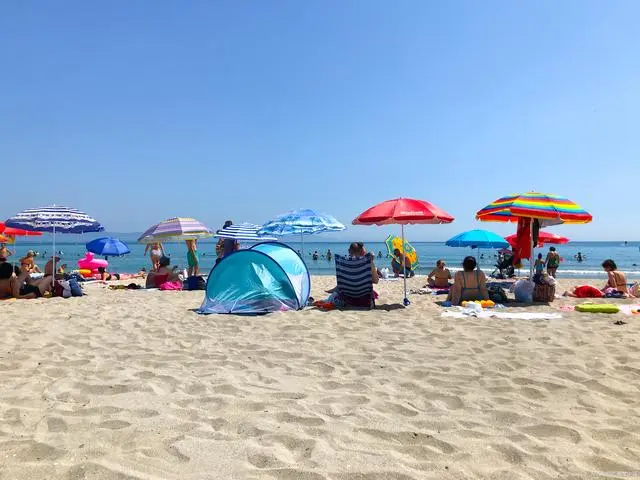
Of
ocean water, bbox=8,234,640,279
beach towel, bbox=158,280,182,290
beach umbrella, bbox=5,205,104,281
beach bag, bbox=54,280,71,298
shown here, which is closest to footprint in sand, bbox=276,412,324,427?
beach bag, bbox=54,280,71,298

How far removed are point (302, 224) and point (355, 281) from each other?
9.06 feet

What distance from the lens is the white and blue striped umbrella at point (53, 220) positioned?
33.3 feet

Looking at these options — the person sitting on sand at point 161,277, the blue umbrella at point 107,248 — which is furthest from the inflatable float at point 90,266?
the person sitting on sand at point 161,277

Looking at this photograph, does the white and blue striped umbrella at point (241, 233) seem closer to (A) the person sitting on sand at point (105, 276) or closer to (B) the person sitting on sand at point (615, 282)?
(A) the person sitting on sand at point (105, 276)

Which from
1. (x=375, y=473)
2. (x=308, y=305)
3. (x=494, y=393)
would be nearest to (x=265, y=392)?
(x=375, y=473)

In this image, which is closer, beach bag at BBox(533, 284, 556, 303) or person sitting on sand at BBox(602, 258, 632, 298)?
beach bag at BBox(533, 284, 556, 303)

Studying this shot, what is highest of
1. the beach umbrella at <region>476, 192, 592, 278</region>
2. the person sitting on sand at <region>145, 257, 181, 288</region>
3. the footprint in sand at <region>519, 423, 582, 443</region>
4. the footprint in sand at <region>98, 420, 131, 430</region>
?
the beach umbrella at <region>476, 192, 592, 278</region>

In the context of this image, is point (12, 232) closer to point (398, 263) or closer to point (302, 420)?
point (398, 263)

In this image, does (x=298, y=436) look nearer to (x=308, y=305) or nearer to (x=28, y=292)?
(x=308, y=305)

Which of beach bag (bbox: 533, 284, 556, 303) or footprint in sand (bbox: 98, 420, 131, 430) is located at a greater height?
beach bag (bbox: 533, 284, 556, 303)

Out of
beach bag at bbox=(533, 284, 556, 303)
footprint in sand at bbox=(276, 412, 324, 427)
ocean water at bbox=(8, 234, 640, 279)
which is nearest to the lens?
footprint in sand at bbox=(276, 412, 324, 427)

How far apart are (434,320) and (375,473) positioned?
472 centimetres

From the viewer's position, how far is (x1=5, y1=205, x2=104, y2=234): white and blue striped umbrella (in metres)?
10.1

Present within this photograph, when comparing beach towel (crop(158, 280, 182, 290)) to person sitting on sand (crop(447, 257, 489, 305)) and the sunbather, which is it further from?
the sunbather
